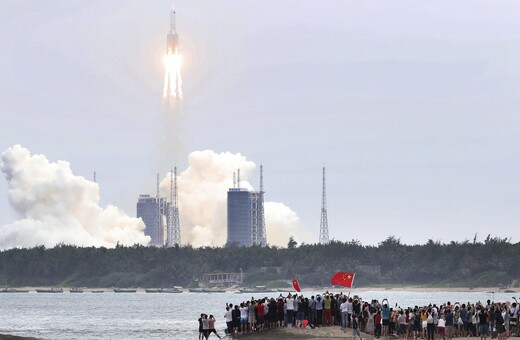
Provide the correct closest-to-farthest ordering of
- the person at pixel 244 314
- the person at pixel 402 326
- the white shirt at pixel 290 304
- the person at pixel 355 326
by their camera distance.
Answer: the person at pixel 355 326 < the person at pixel 402 326 < the white shirt at pixel 290 304 < the person at pixel 244 314

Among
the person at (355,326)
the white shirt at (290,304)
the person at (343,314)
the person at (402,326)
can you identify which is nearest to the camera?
the person at (355,326)

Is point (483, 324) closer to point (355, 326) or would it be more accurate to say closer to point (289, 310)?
point (355, 326)

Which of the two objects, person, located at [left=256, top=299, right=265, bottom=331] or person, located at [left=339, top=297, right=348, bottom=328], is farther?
person, located at [left=256, top=299, right=265, bottom=331]

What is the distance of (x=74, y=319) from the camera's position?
14138 cm

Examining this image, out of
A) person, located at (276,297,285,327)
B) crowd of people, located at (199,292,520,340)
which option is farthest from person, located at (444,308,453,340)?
person, located at (276,297,285,327)

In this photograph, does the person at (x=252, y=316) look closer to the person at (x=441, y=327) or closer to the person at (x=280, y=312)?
the person at (x=280, y=312)

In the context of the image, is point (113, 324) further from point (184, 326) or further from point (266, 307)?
point (266, 307)

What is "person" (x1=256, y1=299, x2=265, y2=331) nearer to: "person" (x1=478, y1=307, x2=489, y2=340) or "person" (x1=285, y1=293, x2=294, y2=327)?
"person" (x1=285, y1=293, x2=294, y2=327)

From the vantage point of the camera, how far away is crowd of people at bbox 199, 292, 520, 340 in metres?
78.4

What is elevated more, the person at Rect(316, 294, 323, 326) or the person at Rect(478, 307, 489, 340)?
the person at Rect(316, 294, 323, 326)

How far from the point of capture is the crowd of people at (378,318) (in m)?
78.4

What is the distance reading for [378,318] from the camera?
80812mm

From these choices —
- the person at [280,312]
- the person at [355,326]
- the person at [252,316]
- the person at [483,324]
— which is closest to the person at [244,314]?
the person at [252,316]

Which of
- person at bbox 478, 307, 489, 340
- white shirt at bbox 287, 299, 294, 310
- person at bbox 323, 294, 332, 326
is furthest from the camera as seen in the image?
white shirt at bbox 287, 299, 294, 310
